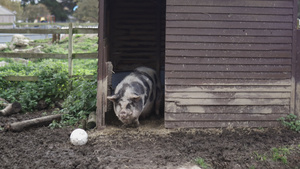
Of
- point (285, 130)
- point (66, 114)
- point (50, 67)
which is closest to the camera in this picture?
point (285, 130)

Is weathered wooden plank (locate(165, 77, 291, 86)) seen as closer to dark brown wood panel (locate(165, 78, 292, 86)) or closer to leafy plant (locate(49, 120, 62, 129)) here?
dark brown wood panel (locate(165, 78, 292, 86))

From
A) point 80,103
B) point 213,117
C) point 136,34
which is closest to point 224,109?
point 213,117

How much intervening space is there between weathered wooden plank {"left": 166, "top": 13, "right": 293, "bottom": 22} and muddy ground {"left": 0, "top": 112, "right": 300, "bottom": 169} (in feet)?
6.61

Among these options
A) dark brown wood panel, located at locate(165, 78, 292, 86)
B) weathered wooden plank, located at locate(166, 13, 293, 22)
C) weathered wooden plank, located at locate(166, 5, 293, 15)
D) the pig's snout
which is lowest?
the pig's snout

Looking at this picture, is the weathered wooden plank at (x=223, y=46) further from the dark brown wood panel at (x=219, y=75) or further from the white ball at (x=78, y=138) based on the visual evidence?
the white ball at (x=78, y=138)

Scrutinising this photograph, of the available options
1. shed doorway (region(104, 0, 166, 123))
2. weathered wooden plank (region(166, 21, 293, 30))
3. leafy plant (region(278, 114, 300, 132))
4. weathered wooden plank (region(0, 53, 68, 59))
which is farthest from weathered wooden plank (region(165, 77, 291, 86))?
weathered wooden plank (region(0, 53, 68, 59))

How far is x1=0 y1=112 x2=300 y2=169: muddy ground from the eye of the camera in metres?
5.26

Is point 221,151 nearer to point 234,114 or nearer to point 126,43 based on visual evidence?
point 234,114

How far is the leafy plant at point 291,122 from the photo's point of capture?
274 inches

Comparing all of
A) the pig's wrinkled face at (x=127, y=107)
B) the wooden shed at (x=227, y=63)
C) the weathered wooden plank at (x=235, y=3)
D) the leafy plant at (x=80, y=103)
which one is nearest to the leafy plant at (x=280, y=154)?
the wooden shed at (x=227, y=63)

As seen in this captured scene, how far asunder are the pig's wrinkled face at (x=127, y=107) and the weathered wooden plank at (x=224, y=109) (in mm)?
567

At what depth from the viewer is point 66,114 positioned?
25.8 feet

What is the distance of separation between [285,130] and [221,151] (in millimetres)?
1817

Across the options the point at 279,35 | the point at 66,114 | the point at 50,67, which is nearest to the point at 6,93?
the point at 50,67
